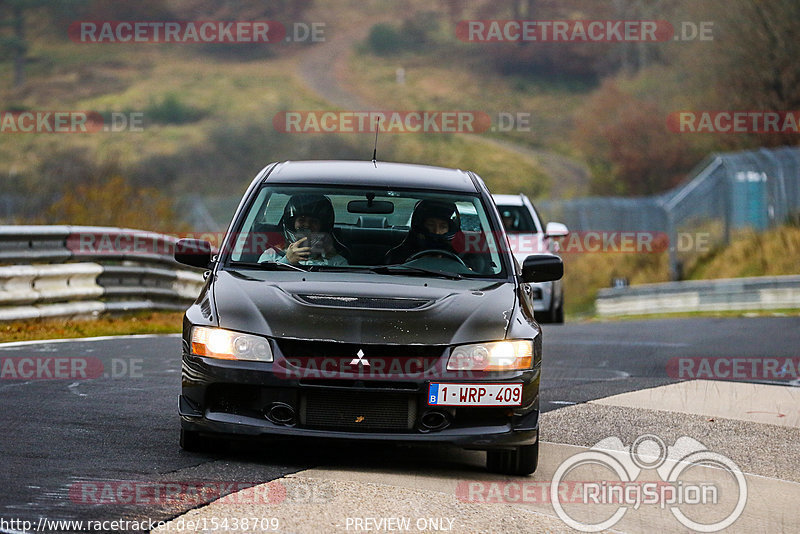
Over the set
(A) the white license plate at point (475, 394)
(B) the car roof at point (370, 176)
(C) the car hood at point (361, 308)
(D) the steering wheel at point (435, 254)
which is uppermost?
(B) the car roof at point (370, 176)

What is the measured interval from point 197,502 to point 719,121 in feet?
148

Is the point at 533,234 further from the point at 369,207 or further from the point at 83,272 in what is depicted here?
the point at 369,207

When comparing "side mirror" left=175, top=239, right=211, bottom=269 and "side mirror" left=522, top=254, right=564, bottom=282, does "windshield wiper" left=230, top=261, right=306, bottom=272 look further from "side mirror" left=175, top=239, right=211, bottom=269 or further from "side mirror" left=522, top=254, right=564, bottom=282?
"side mirror" left=522, top=254, right=564, bottom=282

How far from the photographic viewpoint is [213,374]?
6.93m

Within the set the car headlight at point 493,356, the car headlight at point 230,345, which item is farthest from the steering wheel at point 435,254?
the car headlight at point 230,345

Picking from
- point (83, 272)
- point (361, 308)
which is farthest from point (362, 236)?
point (83, 272)

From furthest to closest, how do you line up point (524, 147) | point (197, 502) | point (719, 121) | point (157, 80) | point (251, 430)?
point (157, 80)
point (524, 147)
point (719, 121)
point (251, 430)
point (197, 502)

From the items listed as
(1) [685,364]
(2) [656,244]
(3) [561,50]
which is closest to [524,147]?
(3) [561,50]

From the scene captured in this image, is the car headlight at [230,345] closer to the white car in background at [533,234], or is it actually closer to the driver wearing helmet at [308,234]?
the driver wearing helmet at [308,234]

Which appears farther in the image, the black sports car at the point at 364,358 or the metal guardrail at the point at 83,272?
the metal guardrail at the point at 83,272

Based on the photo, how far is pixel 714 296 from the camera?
1164 inches

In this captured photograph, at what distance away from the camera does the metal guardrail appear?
14.4 meters

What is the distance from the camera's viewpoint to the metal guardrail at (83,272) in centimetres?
1444

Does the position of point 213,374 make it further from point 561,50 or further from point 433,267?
point 561,50
